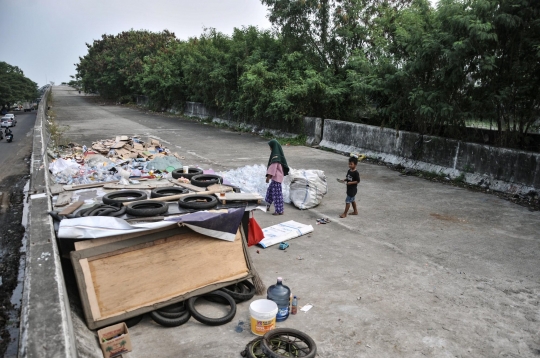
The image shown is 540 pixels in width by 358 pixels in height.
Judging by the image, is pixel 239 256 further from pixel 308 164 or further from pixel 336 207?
pixel 308 164

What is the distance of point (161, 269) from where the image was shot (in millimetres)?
4176

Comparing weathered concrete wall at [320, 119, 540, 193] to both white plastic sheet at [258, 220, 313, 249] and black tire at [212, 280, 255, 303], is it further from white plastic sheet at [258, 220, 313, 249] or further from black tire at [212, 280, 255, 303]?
black tire at [212, 280, 255, 303]

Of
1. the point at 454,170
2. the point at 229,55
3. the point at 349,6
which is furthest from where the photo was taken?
the point at 229,55

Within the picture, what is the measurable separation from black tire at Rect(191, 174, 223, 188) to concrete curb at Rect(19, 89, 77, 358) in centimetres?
221

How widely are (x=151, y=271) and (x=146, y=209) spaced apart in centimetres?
83

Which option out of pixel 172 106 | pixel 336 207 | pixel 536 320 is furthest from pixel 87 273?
pixel 172 106

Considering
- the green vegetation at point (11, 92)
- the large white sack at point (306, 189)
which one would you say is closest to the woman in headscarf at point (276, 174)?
the large white sack at point (306, 189)

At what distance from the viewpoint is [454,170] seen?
34.3ft

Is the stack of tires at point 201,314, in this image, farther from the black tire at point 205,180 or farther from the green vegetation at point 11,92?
the green vegetation at point 11,92

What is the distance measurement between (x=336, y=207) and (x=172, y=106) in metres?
27.6

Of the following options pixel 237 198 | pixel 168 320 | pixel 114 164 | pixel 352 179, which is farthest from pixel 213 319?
pixel 114 164

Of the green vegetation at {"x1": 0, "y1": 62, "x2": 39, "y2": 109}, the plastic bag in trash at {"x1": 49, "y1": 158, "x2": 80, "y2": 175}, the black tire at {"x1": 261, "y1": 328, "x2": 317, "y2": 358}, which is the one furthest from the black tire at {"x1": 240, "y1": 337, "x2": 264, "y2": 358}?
the green vegetation at {"x1": 0, "y1": 62, "x2": 39, "y2": 109}

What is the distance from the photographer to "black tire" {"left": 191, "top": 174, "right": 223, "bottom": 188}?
641 centimetres

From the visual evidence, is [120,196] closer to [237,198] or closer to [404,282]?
[237,198]
